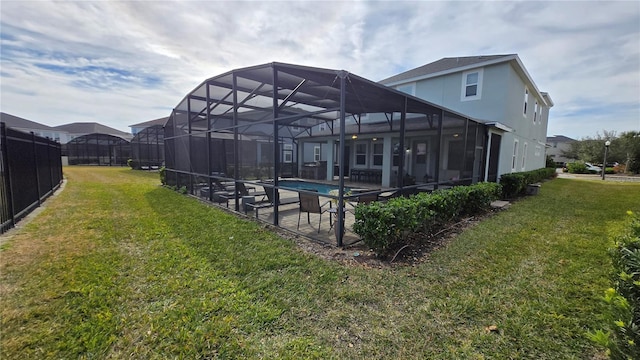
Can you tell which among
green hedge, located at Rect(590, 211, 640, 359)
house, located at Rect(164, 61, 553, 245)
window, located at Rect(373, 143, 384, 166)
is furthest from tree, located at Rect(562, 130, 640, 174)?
green hedge, located at Rect(590, 211, 640, 359)

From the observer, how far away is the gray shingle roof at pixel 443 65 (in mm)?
11788

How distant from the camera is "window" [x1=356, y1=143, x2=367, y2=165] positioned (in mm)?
15680

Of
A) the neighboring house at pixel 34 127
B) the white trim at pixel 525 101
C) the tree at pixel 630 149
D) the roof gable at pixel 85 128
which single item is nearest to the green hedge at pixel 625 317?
the white trim at pixel 525 101

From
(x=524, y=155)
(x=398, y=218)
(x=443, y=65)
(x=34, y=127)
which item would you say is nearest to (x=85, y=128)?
Answer: (x=34, y=127)

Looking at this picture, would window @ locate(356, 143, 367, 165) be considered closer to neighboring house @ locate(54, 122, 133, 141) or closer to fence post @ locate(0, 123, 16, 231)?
fence post @ locate(0, 123, 16, 231)

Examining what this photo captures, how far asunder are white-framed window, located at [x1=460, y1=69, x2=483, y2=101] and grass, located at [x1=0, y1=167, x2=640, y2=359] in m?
8.68

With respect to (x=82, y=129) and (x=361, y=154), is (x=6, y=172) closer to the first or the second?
(x=361, y=154)

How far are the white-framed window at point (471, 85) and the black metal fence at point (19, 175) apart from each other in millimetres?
15507

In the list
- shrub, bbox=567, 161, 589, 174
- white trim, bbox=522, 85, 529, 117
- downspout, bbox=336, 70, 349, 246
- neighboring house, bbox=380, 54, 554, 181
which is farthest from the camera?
shrub, bbox=567, 161, 589, 174

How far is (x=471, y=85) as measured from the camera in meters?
12.0

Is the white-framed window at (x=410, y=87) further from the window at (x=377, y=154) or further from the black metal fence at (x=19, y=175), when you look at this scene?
the black metal fence at (x=19, y=175)

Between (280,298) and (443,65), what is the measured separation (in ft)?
47.8

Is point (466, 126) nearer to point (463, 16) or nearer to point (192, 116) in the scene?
point (463, 16)

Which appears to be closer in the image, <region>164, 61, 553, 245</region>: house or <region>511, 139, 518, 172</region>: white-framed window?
<region>164, 61, 553, 245</region>: house
